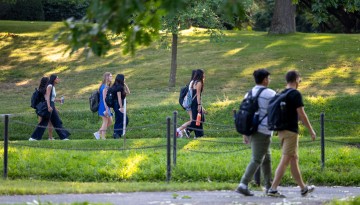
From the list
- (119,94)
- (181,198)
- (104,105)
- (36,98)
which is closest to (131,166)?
(181,198)

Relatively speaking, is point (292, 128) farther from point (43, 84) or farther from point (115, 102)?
point (43, 84)

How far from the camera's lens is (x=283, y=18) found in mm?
43156

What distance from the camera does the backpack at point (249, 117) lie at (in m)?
11.3

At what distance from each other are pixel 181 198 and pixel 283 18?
3274 centimetres

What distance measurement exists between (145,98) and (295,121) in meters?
17.7

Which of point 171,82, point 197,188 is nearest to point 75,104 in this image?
point 171,82

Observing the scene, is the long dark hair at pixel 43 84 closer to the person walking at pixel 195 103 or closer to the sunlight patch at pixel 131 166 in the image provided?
the person walking at pixel 195 103

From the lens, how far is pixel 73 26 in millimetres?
8227

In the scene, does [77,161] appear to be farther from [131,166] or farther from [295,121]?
[295,121]

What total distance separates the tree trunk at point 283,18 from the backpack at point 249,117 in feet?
103

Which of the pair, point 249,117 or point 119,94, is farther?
point 119,94

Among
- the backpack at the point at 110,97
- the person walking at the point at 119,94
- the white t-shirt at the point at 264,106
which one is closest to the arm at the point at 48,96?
the backpack at the point at 110,97

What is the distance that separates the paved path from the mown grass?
190cm

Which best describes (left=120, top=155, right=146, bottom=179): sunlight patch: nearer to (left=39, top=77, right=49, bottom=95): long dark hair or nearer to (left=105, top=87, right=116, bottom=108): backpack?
(left=105, top=87, right=116, bottom=108): backpack
